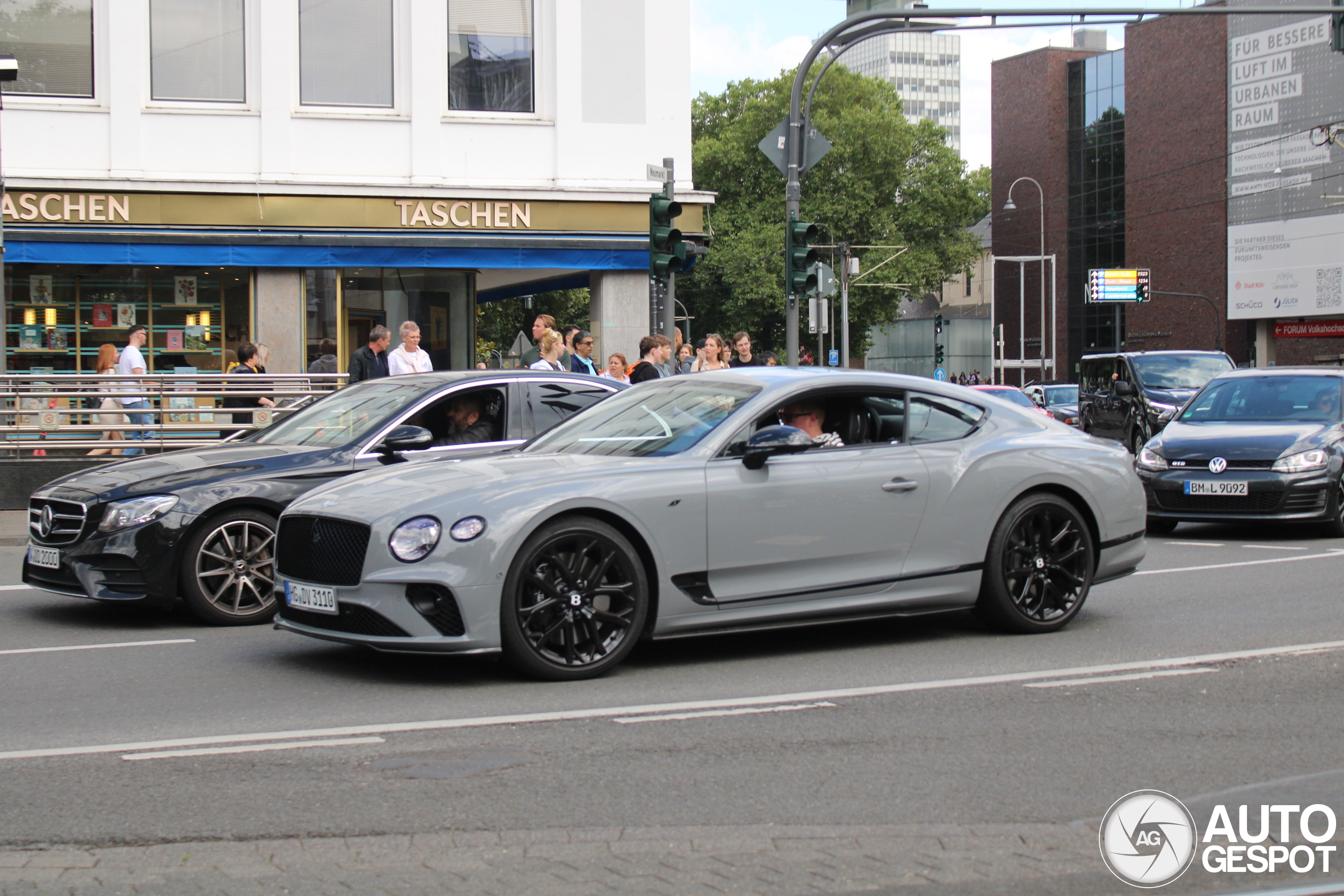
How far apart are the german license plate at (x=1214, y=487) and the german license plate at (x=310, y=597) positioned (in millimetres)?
9056

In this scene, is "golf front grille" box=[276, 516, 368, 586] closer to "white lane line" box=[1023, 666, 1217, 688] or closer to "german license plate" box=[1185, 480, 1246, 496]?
"white lane line" box=[1023, 666, 1217, 688]

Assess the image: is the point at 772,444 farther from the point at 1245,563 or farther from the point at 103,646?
the point at 1245,563

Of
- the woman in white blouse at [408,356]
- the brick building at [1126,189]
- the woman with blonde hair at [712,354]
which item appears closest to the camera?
the woman in white blouse at [408,356]

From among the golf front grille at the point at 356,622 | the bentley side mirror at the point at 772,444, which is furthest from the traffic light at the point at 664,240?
the golf front grille at the point at 356,622

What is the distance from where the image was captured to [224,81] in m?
22.1

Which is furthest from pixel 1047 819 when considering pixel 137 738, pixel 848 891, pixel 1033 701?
pixel 137 738

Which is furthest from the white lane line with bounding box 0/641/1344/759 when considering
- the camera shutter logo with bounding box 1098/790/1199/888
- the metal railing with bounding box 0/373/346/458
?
the metal railing with bounding box 0/373/346/458

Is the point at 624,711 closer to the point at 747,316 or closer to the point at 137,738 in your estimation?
the point at 137,738

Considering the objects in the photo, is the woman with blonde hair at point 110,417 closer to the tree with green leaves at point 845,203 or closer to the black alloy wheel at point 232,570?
the black alloy wheel at point 232,570

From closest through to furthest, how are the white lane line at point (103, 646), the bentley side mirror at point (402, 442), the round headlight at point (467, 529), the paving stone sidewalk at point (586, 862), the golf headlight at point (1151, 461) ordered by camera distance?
the paving stone sidewalk at point (586, 862) → the round headlight at point (467, 529) → the white lane line at point (103, 646) → the bentley side mirror at point (402, 442) → the golf headlight at point (1151, 461)

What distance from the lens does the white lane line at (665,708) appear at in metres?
5.54

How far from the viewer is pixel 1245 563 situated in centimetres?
1135

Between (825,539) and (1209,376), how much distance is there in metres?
17.8

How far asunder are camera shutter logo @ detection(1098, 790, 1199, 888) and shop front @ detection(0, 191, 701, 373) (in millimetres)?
18159
